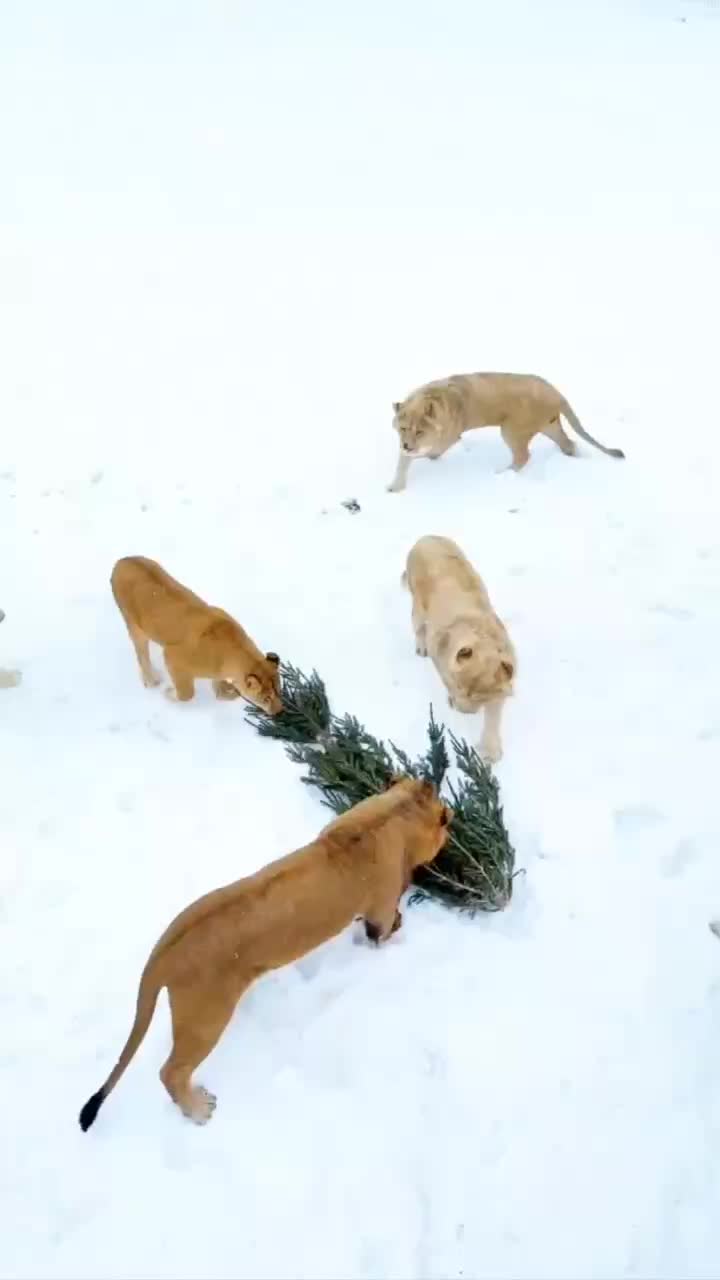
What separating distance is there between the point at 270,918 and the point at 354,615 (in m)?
2.26

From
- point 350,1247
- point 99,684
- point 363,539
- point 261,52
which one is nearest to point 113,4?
point 261,52

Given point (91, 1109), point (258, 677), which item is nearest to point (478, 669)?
point (258, 677)

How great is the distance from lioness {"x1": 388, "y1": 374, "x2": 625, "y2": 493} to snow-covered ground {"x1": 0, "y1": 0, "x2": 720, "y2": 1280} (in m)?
0.24

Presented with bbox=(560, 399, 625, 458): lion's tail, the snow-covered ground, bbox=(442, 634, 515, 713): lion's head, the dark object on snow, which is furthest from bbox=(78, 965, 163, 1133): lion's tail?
bbox=(560, 399, 625, 458): lion's tail

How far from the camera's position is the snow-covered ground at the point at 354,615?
10.3ft

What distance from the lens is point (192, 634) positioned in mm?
4258

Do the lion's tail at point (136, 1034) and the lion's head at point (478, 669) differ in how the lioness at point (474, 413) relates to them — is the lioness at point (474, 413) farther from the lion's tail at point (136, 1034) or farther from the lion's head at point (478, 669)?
the lion's tail at point (136, 1034)

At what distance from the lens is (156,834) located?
4051mm

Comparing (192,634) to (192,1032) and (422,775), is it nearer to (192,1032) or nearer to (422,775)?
(422,775)

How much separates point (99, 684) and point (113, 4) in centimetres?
1006

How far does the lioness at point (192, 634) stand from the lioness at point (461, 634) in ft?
2.44

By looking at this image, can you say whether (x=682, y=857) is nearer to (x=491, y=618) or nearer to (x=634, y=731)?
(x=634, y=731)

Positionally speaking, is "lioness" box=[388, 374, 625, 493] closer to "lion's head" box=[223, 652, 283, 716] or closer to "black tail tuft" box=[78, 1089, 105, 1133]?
"lion's head" box=[223, 652, 283, 716]

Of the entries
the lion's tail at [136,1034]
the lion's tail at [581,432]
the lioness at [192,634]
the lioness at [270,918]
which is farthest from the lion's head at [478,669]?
the lion's tail at [581,432]
